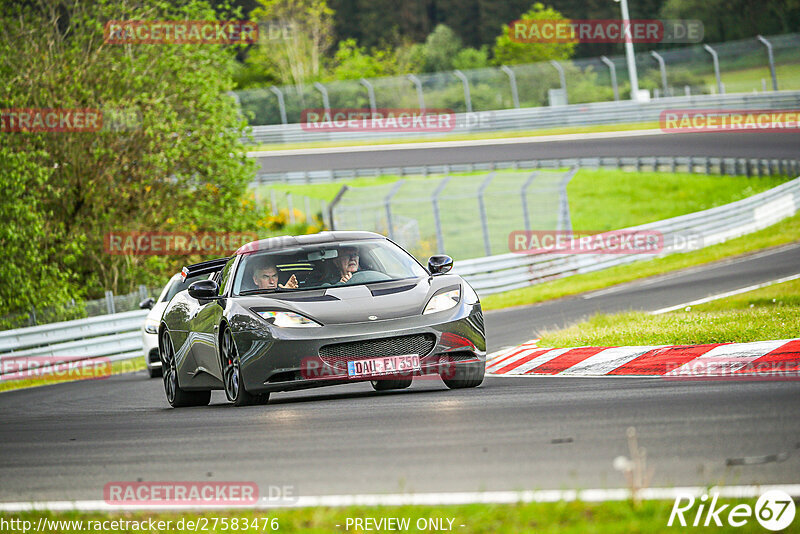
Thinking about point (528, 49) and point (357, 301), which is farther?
point (528, 49)

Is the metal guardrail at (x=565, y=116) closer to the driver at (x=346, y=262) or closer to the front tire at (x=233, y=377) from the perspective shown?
the driver at (x=346, y=262)

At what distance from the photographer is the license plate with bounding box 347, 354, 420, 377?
29.4 feet

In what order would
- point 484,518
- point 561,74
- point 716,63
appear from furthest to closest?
1. point 561,74
2. point 716,63
3. point 484,518

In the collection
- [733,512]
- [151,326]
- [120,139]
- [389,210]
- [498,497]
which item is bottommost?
[389,210]

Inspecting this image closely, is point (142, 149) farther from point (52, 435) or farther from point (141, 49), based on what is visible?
point (52, 435)

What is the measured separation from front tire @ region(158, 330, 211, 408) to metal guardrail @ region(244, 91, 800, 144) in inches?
1303

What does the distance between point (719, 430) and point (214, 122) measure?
78.9 ft

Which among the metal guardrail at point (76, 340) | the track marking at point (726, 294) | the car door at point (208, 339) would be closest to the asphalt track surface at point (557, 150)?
the track marking at point (726, 294)

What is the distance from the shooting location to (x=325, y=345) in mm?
8977

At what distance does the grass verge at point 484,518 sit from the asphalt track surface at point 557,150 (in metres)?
33.1

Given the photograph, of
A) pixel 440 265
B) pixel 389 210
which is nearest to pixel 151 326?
pixel 440 265

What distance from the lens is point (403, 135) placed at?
5119 centimetres

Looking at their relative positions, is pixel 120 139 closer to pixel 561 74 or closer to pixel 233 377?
pixel 233 377

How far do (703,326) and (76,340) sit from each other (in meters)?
13.1
